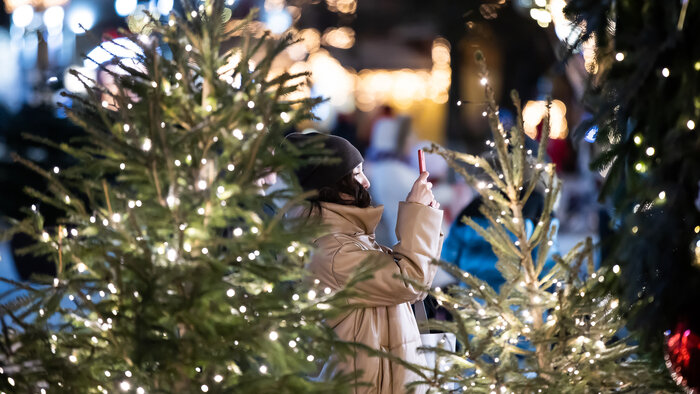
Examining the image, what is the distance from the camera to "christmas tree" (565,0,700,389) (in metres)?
2.95

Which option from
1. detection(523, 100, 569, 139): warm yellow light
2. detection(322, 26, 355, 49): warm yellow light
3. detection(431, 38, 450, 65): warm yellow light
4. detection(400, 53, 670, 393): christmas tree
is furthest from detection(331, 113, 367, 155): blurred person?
detection(400, 53, 670, 393): christmas tree

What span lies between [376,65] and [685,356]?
17.1 m

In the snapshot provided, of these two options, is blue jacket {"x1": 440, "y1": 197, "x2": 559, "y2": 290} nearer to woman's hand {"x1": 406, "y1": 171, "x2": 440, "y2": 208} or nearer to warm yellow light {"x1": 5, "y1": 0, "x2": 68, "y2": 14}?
woman's hand {"x1": 406, "y1": 171, "x2": 440, "y2": 208}

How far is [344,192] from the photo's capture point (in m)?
4.09

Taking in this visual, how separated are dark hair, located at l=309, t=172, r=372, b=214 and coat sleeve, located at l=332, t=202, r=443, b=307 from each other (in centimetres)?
21

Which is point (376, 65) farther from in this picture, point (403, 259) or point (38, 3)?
point (403, 259)

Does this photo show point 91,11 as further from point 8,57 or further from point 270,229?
point 270,229

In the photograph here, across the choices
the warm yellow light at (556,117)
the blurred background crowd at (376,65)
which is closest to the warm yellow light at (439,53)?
the blurred background crowd at (376,65)

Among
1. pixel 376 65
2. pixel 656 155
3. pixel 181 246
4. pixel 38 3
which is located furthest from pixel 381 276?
pixel 376 65

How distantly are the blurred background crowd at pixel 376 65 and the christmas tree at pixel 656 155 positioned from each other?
0.26m

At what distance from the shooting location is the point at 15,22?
10.5 m

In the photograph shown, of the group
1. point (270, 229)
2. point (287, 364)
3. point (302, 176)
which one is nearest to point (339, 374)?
point (287, 364)

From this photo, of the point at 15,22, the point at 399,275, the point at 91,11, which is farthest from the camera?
the point at 91,11

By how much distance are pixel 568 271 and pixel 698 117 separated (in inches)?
38.4
